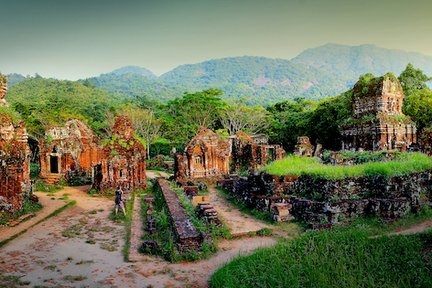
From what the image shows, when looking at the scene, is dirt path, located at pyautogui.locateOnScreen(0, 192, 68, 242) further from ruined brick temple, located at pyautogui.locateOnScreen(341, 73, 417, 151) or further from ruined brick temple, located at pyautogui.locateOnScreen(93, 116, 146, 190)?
ruined brick temple, located at pyautogui.locateOnScreen(341, 73, 417, 151)

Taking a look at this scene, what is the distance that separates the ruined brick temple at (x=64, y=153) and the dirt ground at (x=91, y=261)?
37.1ft

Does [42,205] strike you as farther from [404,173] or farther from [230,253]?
[404,173]

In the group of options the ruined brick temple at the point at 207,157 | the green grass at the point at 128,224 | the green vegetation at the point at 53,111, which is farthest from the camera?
the green vegetation at the point at 53,111

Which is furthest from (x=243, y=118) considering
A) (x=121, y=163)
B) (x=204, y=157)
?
(x=121, y=163)

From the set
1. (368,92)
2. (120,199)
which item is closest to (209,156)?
(120,199)

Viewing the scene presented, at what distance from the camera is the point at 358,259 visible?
26.2 feet

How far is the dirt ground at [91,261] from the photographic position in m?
8.49

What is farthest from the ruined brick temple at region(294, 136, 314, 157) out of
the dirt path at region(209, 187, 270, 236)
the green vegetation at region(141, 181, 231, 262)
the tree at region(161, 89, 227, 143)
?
the green vegetation at region(141, 181, 231, 262)

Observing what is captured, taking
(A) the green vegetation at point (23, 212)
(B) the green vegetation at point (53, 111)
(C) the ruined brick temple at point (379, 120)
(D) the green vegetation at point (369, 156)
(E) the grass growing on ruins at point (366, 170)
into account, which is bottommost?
(A) the green vegetation at point (23, 212)

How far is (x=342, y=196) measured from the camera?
517 inches

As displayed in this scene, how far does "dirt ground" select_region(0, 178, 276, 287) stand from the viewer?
334 inches

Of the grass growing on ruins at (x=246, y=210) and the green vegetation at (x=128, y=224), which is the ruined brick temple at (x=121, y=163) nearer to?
the green vegetation at (x=128, y=224)

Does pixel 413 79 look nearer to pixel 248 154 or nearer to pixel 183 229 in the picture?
pixel 248 154

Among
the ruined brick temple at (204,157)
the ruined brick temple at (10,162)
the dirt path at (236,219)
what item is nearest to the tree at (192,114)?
the ruined brick temple at (204,157)
